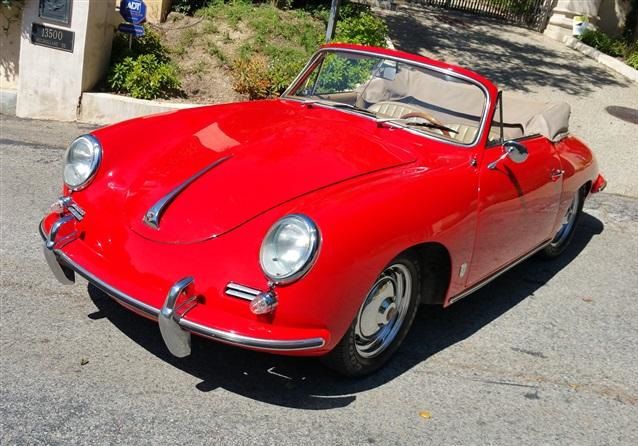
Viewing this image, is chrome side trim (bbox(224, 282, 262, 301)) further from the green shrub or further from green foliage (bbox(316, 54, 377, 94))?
the green shrub

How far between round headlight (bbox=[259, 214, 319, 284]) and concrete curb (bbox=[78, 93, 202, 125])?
5.54m

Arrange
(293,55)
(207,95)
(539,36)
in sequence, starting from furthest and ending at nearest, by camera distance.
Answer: (539,36) < (293,55) < (207,95)

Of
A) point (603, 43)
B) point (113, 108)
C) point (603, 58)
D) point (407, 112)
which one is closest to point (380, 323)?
point (407, 112)

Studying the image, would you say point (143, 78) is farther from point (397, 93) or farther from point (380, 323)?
point (380, 323)

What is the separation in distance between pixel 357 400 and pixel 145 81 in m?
6.13

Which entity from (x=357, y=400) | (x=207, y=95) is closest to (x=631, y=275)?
(x=357, y=400)

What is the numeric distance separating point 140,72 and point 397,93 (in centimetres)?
484

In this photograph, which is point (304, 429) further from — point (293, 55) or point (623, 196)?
point (293, 55)

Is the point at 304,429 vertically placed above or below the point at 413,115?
below

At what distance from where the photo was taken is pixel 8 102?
329 inches

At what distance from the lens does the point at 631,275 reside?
5395 millimetres

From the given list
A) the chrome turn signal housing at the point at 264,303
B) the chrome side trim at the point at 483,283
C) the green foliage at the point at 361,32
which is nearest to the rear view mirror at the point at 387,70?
the chrome side trim at the point at 483,283

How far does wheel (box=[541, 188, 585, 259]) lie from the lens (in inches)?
215

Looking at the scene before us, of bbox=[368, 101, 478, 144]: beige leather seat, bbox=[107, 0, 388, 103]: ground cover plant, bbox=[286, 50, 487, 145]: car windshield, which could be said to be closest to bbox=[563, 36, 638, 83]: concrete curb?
bbox=[107, 0, 388, 103]: ground cover plant
